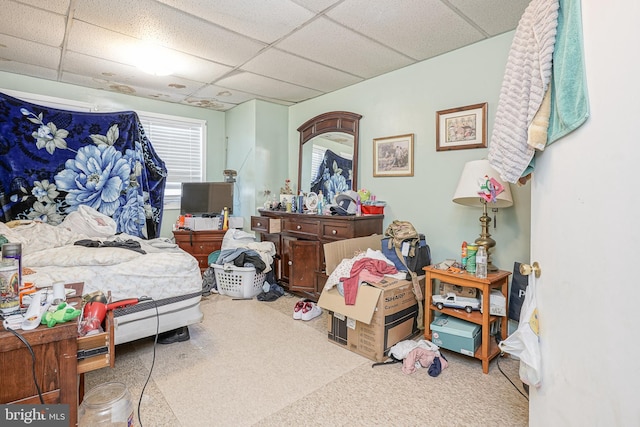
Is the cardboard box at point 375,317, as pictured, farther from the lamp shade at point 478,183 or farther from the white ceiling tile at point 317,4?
the white ceiling tile at point 317,4

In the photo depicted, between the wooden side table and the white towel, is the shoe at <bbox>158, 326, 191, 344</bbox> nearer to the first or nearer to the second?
the wooden side table

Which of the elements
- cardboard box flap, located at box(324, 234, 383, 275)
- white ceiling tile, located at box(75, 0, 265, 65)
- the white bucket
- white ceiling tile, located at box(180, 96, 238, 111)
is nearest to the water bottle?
cardboard box flap, located at box(324, 234, 383, 275)

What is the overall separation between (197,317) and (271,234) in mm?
1639

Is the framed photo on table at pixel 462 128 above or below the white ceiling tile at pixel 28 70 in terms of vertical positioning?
below

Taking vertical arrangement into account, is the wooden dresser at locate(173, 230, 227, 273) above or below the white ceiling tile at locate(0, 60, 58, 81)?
below

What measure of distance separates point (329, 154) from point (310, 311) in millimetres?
1931

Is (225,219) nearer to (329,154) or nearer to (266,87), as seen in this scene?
(329,154)

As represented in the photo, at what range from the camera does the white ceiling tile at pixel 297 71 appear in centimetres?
314

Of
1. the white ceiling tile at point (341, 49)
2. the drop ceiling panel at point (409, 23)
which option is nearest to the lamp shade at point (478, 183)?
the drop ceiling panel at point (409, 23)

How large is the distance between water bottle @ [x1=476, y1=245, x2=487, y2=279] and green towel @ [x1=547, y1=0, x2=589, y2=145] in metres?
1.28

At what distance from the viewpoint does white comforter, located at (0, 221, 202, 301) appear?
7.38 feet

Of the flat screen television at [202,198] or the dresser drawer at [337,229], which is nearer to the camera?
the dresser drawer at [337,229]

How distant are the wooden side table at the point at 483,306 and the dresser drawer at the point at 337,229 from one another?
913 mm

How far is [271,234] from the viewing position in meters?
4.19
